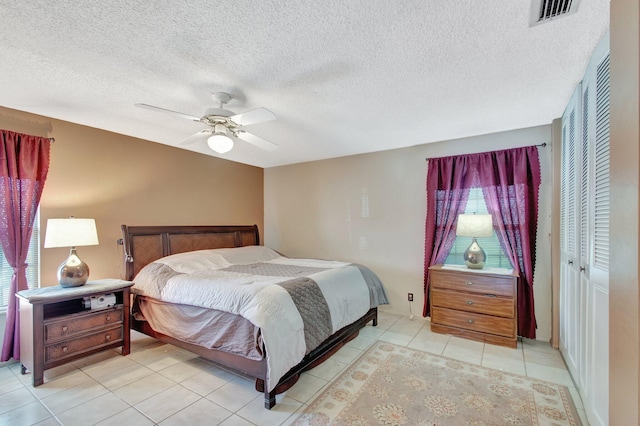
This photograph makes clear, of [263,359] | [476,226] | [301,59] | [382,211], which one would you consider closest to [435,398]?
[263,359]

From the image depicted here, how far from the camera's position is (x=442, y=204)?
3766mm

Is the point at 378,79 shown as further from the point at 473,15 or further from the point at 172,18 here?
the point at 172,18

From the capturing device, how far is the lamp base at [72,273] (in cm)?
271

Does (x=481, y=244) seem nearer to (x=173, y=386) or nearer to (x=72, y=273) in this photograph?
(x=173, y=386)

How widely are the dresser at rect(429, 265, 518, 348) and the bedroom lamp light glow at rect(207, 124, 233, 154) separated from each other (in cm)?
273

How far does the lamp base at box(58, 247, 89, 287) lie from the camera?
2.71 m

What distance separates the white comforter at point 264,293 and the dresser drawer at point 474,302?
0.88 meters

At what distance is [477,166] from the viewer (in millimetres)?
3555

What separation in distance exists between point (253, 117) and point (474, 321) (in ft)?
10.3

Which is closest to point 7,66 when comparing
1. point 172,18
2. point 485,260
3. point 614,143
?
point 172,18

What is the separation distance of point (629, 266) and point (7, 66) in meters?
3.39

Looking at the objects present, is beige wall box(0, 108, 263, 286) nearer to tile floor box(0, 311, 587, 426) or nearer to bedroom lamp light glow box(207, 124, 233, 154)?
tile floor box(0, 311, 587, 426)

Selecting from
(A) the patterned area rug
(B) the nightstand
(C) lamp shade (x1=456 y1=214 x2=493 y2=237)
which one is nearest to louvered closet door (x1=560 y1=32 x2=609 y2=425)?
(A) the patterned area rug

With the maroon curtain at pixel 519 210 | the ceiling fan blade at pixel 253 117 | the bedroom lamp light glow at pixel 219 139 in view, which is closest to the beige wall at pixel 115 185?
the bedroom lamp light glow at pixel 219 139
